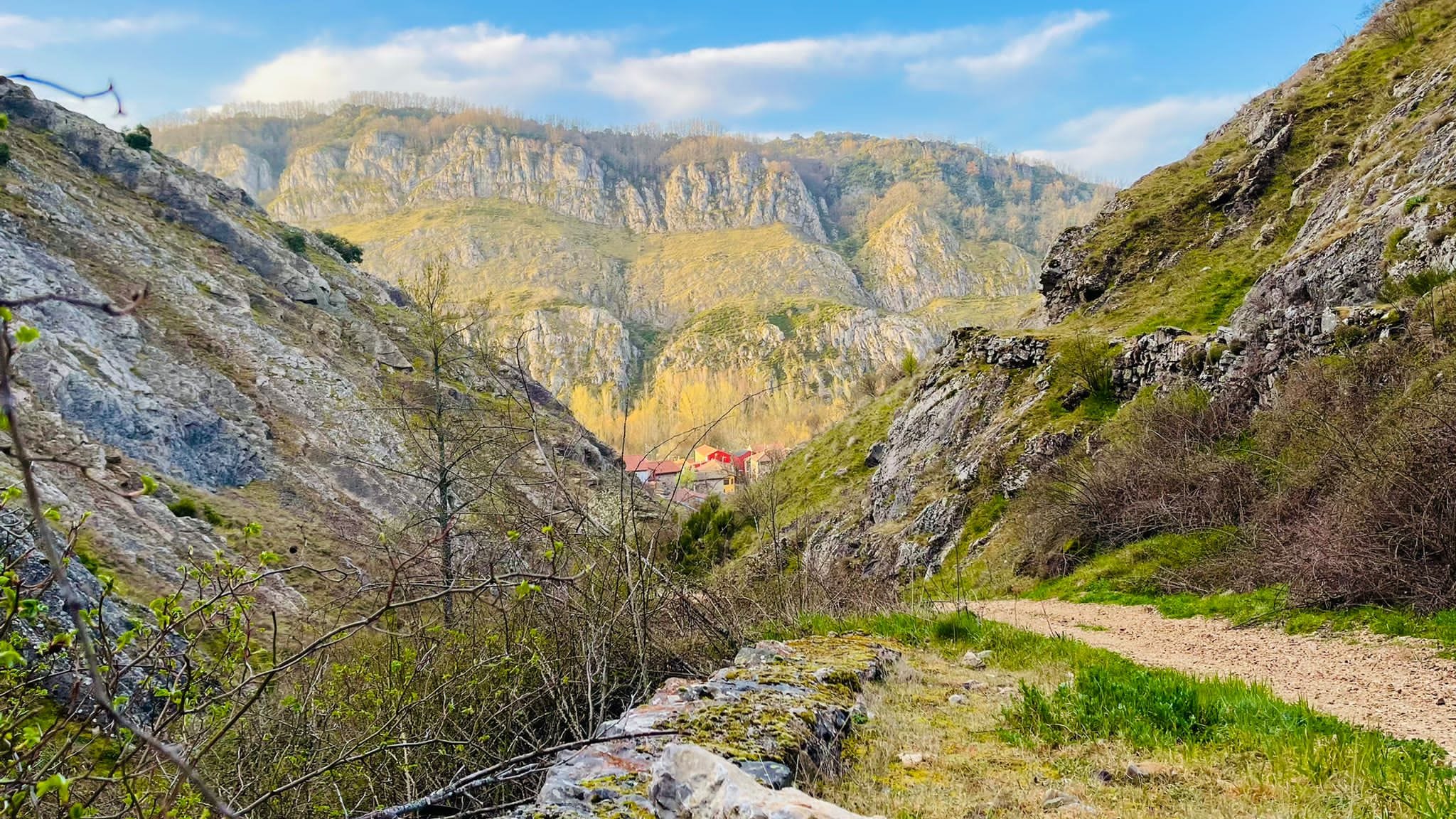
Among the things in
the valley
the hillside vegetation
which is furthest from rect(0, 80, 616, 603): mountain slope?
the hillside vegetation

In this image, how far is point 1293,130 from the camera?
32.2m

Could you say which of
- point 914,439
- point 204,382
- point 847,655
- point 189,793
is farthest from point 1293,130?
point 204,382

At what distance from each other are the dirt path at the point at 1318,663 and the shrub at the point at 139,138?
59803 mm

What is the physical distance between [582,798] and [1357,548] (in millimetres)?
9975

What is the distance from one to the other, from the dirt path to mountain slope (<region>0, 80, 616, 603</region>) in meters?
13.0

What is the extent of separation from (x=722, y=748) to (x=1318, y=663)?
7.15 meters

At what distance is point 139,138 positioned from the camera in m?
49.6

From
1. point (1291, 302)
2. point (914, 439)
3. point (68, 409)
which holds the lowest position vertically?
point (914, 439)

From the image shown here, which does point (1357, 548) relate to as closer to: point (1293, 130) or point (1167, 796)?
point (1167, 796)

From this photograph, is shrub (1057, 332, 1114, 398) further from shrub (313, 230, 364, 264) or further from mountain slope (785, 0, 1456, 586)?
shrub (313, 230, 364, 264)

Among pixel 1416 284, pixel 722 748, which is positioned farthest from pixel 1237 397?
pixel 722 748

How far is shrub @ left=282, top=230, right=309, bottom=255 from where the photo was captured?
2124 inches

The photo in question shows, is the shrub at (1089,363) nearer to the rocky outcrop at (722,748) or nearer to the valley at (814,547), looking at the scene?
the valley at (814,547)

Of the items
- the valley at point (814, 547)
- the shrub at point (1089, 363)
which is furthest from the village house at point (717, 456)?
the shrub at point (1089, 363)
